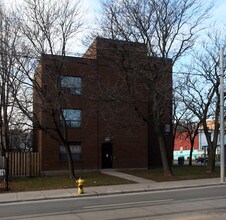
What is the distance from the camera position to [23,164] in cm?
2811

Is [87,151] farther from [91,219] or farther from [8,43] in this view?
[91,219]

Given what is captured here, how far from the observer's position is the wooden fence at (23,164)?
27.7m

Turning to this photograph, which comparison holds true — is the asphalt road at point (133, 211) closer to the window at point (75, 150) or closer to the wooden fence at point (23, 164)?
the wooden fence at point (23, 164)

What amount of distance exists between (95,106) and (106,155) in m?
7.99

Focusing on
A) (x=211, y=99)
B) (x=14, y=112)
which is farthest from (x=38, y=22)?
(x=211, y=99)

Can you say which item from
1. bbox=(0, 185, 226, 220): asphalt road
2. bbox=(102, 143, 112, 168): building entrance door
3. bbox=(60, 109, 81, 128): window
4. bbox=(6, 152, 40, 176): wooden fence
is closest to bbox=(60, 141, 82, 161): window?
bbox=(60, 109, 81, 128): window

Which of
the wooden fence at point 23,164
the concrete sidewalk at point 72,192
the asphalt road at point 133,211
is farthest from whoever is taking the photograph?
the wooden fence at point 23,164

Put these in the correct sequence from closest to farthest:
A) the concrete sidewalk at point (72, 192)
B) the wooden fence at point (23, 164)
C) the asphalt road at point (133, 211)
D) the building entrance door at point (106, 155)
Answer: the asphalt road at point (133, 211)
the concrete sidewalk at point (72, 192)
the wooden fence at point (23, 164)
the building entrance door at point (106, 155)

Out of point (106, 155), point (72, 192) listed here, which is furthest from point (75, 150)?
point (72, 192)

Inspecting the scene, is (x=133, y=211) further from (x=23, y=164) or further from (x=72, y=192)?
(x=23, y=164)

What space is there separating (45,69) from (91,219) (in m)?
14.9

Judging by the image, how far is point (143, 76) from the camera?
23531 mm

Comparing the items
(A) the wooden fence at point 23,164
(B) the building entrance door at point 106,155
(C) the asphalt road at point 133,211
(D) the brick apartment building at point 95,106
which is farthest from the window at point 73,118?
(C) the asphalt road at point 133,211

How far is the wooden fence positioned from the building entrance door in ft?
19.4
